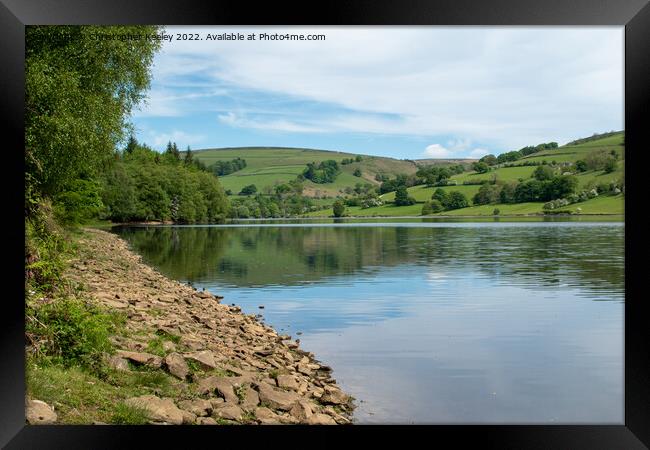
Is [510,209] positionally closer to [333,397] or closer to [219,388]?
[333,397]

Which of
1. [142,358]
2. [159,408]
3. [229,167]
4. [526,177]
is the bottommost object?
[159,408]

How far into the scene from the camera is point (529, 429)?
19.3 feet

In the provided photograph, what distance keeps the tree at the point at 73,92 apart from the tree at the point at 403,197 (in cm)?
2056

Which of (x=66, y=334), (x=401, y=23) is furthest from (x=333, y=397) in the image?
(x=401, y=23)

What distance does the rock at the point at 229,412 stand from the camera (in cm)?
630

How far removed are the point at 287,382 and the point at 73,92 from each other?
6465 mm

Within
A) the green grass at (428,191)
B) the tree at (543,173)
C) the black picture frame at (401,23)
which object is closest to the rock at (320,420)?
Answer: the black picture frame at (401,23)

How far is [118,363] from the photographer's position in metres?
6.72

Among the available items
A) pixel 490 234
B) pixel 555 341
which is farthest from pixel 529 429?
pixel 490 234

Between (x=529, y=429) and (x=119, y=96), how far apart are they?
1203 cm

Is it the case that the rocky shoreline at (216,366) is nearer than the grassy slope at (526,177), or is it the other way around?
the rocky shoreline at (216,366)

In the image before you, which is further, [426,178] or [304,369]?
[426,178]

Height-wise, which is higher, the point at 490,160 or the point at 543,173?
the point at 490,160

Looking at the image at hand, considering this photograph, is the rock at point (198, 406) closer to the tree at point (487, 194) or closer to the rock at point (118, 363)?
the rock at point (118, 363)
